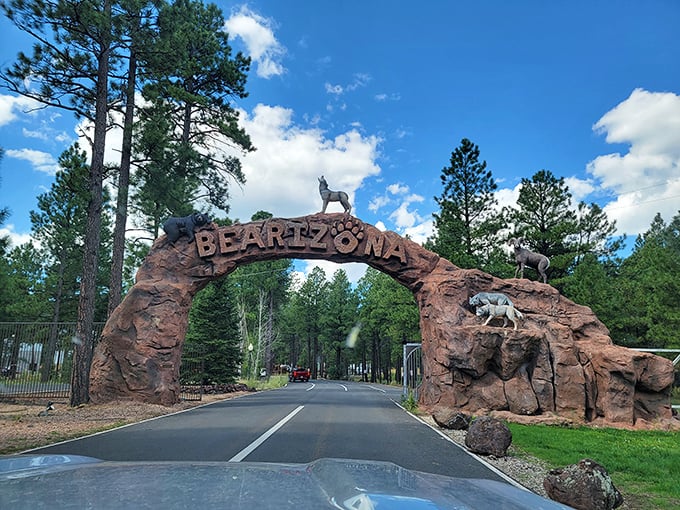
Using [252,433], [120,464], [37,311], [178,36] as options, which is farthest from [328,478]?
[37,311]

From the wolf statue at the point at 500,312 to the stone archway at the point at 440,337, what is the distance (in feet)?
1.57

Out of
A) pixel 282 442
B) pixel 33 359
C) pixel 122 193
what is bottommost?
pixel 282 442

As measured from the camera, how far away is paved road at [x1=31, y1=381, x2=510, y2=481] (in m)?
6.84

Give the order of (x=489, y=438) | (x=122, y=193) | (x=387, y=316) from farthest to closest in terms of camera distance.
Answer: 1. (x=387, y=316)
2. (x=122, y=193)
3. (x=489, y=438)

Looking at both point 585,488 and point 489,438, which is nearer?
point 585,488

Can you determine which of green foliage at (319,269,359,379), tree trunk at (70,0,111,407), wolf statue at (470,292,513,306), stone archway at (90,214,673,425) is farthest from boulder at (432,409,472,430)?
green foliage at (319,269,359,379)

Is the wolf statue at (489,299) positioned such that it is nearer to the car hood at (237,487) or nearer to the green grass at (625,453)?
the green grass at (625,453)

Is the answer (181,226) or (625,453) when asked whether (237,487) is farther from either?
(181,226)

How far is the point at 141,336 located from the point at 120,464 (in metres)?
14.3

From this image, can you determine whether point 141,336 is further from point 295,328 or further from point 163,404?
point 295,328

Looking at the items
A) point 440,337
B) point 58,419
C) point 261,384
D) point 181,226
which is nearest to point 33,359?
point 181,226

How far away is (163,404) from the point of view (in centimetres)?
1535

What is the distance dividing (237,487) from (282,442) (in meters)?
6.70

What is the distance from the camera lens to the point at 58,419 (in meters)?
11.8
